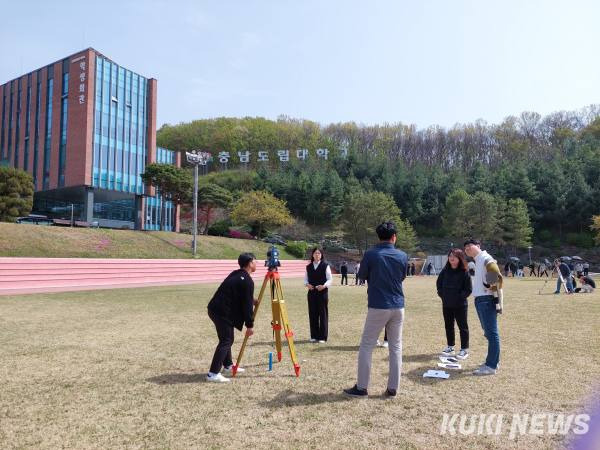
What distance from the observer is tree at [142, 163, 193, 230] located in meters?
44.6

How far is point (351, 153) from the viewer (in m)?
85.4

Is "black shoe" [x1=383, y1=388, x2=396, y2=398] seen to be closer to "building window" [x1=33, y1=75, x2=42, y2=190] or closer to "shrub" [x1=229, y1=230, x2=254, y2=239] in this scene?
"shrub" [x1=229, y1=230, x2=254, y2=239]

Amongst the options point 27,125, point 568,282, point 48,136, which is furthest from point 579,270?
point 27,125

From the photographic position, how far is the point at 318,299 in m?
8.37

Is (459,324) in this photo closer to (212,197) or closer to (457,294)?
(457,294)

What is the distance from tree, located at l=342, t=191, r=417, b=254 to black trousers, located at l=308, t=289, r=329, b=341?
4568 cm

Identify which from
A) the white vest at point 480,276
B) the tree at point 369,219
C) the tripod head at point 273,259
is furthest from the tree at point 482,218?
the tripod head at point 273,259

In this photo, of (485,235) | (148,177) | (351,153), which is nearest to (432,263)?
(485,235)

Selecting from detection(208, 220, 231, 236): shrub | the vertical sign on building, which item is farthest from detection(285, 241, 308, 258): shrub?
the vertical sign on building

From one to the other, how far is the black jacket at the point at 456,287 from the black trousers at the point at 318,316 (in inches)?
87.5

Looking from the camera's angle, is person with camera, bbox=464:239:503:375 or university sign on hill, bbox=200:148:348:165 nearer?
person with camera, bbox=464:239:503:375

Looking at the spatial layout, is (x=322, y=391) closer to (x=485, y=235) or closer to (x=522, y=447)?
(x=522, y=447)

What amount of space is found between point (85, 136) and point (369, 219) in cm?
3345

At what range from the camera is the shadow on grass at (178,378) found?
5742 millimetres
